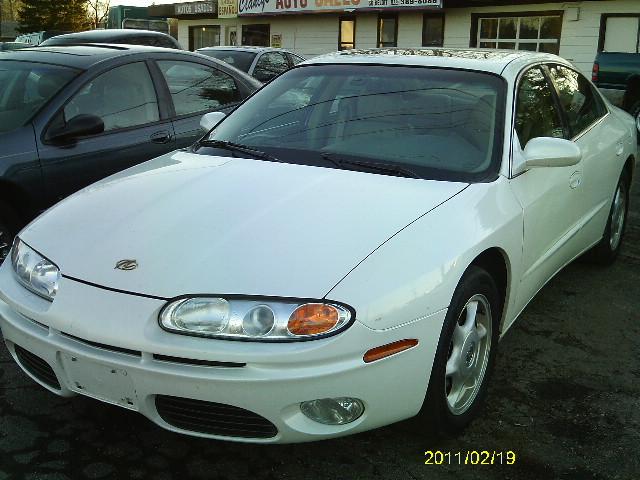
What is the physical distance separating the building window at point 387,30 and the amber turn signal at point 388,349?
18.4m

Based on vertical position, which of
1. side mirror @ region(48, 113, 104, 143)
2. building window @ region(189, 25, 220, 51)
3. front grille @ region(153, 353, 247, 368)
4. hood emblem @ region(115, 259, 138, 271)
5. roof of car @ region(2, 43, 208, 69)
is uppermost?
building window @ region(189, 25, 220, 51)

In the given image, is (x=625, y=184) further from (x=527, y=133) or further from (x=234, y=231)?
(x=234, y=231)

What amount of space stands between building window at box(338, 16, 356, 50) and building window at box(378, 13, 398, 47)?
101 cm

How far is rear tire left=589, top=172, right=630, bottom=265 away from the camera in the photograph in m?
5.05

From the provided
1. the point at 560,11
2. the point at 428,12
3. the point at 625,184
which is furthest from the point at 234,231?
the point at 428,12

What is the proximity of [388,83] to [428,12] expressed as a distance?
16234 millimetres

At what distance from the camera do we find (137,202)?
3012 mm

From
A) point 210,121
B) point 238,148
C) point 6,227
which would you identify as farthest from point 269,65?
point 238,148

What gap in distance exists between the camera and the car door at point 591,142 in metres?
4.20

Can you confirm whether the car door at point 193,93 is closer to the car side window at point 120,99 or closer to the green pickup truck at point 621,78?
the car side window at point 120,99

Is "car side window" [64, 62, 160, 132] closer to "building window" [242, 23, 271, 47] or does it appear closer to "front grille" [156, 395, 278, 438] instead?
"front grille" [156, 395, 278, 438]

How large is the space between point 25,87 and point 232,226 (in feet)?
9.24

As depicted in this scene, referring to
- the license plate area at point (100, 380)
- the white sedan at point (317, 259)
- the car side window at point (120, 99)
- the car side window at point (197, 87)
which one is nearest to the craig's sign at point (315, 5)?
the car side window at point (197, 87)
